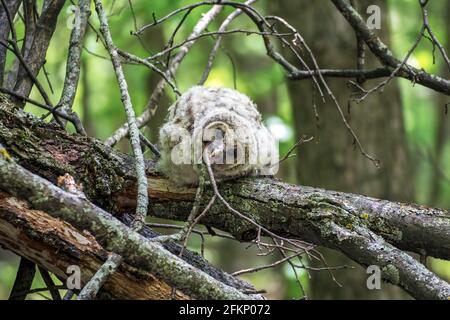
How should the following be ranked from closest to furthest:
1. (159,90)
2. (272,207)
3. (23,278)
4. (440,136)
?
1. (272,207)
2. (23,278)
3. (159,90)
4. (440,136)

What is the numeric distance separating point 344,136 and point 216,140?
121 inches

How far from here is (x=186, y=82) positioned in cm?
1220

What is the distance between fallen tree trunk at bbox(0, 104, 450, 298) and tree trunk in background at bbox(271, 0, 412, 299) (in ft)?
9.48

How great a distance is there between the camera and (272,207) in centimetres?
298

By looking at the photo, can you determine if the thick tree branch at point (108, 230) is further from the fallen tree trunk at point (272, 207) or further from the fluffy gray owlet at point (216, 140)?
the fluffy gray owlet at point (216, 140)

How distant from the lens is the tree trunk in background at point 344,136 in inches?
232

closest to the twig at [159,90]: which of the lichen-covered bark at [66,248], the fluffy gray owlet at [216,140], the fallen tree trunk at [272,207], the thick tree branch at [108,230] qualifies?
the fluffy gray owlet at [216,140]

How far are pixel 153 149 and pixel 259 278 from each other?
34.3ft

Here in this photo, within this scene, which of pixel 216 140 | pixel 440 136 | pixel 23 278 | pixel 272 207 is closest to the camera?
pixel 272 207

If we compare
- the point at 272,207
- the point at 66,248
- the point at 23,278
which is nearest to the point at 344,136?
the point at 272,207

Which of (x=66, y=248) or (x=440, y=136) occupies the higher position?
(x=440, y=136)

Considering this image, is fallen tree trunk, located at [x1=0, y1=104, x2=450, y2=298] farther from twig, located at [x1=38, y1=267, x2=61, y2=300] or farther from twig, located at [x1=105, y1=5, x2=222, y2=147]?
twig, located at [x1=105, y1=5, x2=222, y2=147]

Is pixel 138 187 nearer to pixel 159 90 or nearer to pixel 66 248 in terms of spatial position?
pixel 66 248

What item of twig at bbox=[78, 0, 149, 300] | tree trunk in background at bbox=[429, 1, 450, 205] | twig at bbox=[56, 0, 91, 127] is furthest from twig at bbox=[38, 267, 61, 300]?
tree trunk in background at bbox=[429, 1, 450, 205]
